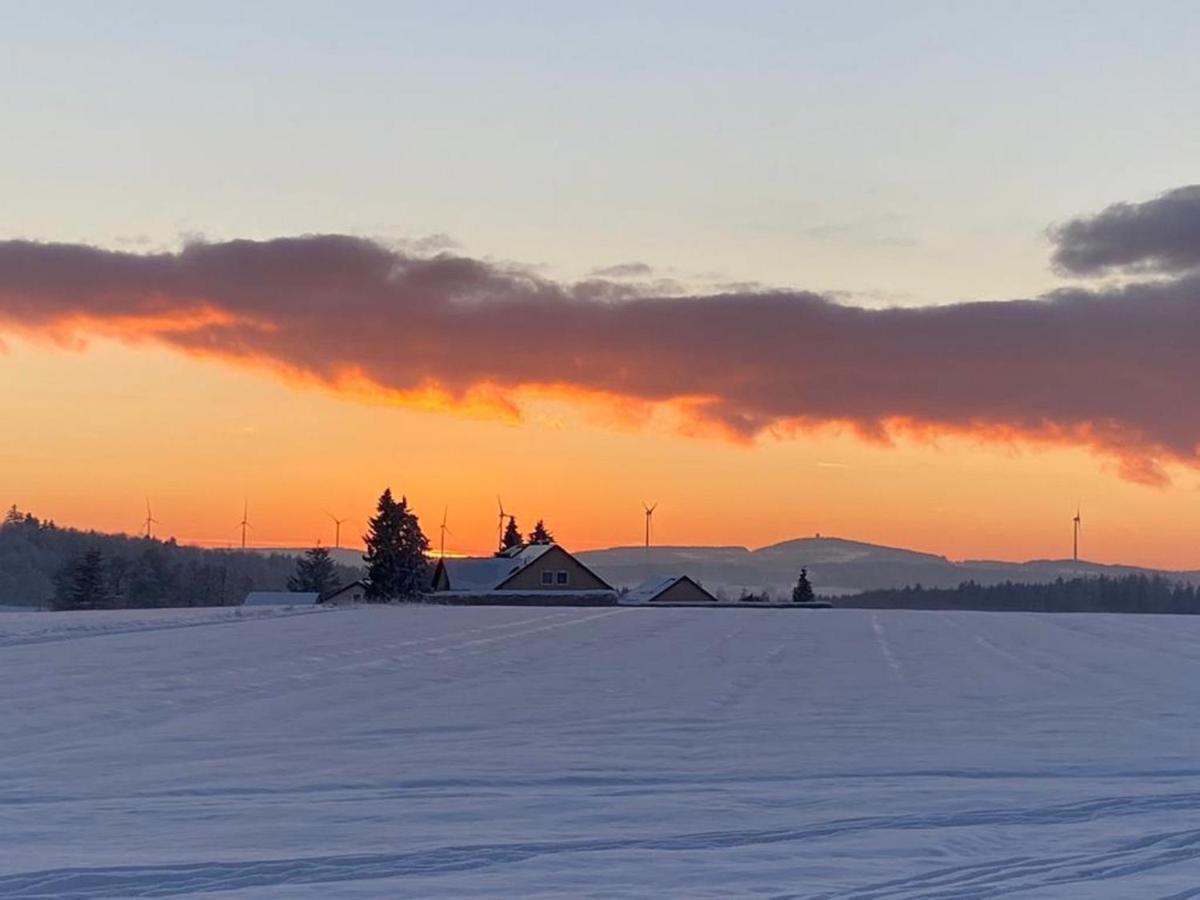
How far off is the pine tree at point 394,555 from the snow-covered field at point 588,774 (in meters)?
60.0

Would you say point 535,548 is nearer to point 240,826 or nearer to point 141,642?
point 141,642

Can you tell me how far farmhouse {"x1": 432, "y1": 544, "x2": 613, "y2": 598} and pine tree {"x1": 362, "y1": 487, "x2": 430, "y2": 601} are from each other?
545 centimetres

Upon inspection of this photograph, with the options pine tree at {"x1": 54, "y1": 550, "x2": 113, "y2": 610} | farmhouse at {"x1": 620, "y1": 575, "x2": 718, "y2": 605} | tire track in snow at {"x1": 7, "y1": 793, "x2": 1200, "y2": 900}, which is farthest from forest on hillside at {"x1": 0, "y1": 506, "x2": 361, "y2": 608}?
tire track in snow at {"x1": 7, "y1": 793, "x2": 1200, "y2": 900}

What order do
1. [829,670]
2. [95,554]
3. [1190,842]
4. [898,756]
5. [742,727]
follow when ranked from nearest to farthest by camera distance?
[1190,842]
[898,756]
[742,727]
[829,670]
[95,554]

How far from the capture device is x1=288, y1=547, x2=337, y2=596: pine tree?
378 feet

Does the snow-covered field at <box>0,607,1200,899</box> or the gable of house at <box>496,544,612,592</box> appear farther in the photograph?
the gable of house at <box>496,544,612,592</box>

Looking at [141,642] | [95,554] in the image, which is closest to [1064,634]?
[141,642]

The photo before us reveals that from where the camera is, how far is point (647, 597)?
79125 millimetres

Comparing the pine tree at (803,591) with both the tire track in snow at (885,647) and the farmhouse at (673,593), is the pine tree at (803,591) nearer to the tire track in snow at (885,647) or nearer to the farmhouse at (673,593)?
the farmhouse at (673,593)

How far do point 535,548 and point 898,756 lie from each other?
67.7m

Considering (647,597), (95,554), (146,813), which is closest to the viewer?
(146,813)

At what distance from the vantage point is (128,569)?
125438 millimetres

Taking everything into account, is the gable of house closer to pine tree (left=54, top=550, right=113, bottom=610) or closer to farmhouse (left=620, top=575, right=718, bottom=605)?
farmhouse (left=620, top=575, right=718, bottom=605)

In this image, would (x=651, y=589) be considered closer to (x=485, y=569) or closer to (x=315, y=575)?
(x=485, y=569)
